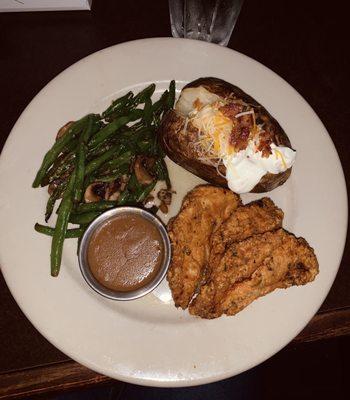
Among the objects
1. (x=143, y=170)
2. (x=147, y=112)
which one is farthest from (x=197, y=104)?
(x=143, y=170)

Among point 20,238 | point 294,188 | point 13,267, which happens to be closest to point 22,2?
point 20,238

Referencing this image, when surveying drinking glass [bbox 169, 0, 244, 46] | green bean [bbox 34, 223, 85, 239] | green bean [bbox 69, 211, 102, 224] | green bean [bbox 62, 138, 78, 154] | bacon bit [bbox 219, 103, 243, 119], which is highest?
drinking glass [bbox 169, 0, 244, 46]

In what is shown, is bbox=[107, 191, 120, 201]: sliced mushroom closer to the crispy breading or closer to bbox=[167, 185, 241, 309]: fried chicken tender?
bbox=[167, 185, 241, 309]: fried chicken tender

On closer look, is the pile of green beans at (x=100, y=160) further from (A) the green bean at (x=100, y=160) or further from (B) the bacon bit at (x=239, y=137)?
(B) the bacon bit at (x=239, y=137)

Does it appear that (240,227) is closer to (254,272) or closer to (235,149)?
(254,272)

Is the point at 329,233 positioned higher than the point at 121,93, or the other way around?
the point at 121,93

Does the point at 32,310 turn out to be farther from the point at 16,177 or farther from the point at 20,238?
the point at 16,177

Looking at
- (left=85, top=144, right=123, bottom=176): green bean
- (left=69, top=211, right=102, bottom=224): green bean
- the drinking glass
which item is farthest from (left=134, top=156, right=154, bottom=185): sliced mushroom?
the drinking glass
